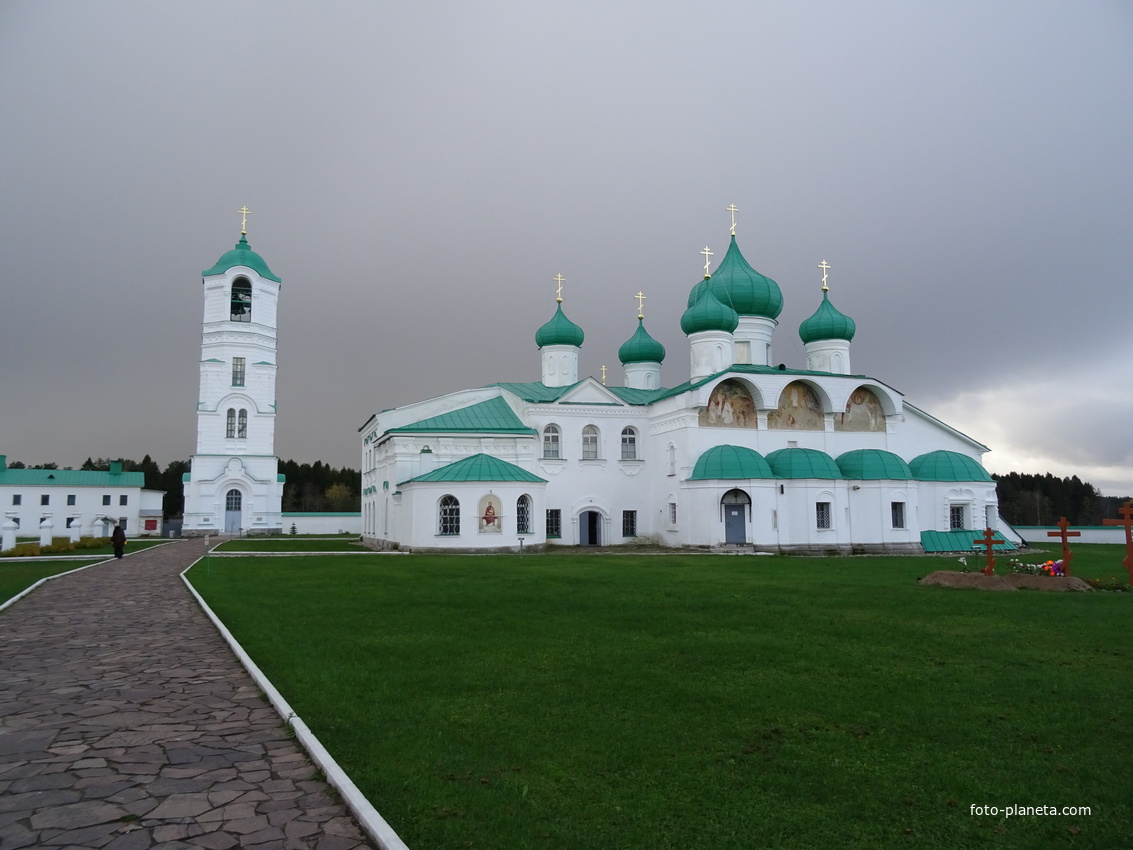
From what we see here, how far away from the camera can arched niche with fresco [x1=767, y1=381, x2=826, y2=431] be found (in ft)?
111

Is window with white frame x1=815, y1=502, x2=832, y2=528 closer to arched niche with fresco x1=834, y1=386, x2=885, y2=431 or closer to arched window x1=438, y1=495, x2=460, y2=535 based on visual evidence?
arched niche with fresco x1=834, y1=386, x2=885, y2=431

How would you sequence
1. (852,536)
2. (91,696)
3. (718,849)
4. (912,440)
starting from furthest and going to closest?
1. (912,440)
2. (852,536)
3. (91,696)
4. (718,849)

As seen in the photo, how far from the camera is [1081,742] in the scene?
19.3 feet

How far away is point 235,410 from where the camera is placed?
148ft

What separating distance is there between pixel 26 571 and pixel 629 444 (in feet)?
73.2

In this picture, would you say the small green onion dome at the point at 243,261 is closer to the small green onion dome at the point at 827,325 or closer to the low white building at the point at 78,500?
the low white building at the point at 78,500

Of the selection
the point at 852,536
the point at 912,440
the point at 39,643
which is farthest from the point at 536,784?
the point at 912,440

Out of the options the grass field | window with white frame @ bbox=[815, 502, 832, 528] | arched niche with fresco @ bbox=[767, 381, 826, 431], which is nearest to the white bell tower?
arched niche with fresco @ bbox=[767, 381, 826, 431]

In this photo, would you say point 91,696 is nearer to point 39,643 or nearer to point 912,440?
point 39,643

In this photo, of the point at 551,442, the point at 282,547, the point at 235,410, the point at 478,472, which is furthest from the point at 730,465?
the point at 235,410

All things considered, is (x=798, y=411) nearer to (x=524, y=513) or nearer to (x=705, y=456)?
(x=705, y=456)

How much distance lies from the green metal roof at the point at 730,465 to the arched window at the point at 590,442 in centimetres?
484

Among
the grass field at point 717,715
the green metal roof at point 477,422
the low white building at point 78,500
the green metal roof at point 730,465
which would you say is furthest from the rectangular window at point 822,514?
the low white building at point 78,500

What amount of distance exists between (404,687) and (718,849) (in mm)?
4009
